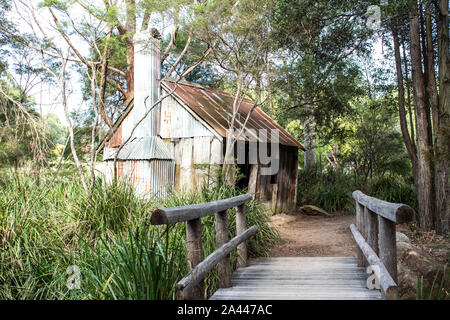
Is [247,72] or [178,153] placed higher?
[247,72]

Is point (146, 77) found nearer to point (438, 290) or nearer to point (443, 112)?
point (443, 112)

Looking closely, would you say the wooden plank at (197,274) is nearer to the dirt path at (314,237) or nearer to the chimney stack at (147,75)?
the dirt path at (314,237)

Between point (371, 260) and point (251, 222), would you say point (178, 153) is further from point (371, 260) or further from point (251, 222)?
point (371, 260)

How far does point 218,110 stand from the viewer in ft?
40.2

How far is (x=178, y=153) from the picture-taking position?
36.8 ft

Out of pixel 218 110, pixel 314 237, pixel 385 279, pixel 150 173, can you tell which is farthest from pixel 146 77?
pixel 385 279

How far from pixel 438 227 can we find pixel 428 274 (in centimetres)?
475

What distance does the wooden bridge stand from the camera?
10.5 ft

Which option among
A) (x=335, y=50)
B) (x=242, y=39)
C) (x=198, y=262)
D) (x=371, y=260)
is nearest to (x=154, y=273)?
(x=198, y=262)

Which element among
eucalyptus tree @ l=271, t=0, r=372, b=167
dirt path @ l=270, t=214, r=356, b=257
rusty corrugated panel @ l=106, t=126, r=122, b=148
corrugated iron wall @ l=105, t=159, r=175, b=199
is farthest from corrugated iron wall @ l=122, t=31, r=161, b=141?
dirt path @ l=270, t=214, r=356, b=257

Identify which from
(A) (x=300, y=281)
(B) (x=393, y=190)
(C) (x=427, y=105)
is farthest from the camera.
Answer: (B) (x=393, y=190)

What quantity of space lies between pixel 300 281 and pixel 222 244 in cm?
100

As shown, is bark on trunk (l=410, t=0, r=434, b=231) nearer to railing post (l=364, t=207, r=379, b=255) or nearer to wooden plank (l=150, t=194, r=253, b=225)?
railing post (l=364, t=207, r=379, b=255)

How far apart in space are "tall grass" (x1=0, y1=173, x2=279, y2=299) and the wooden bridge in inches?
13.0
